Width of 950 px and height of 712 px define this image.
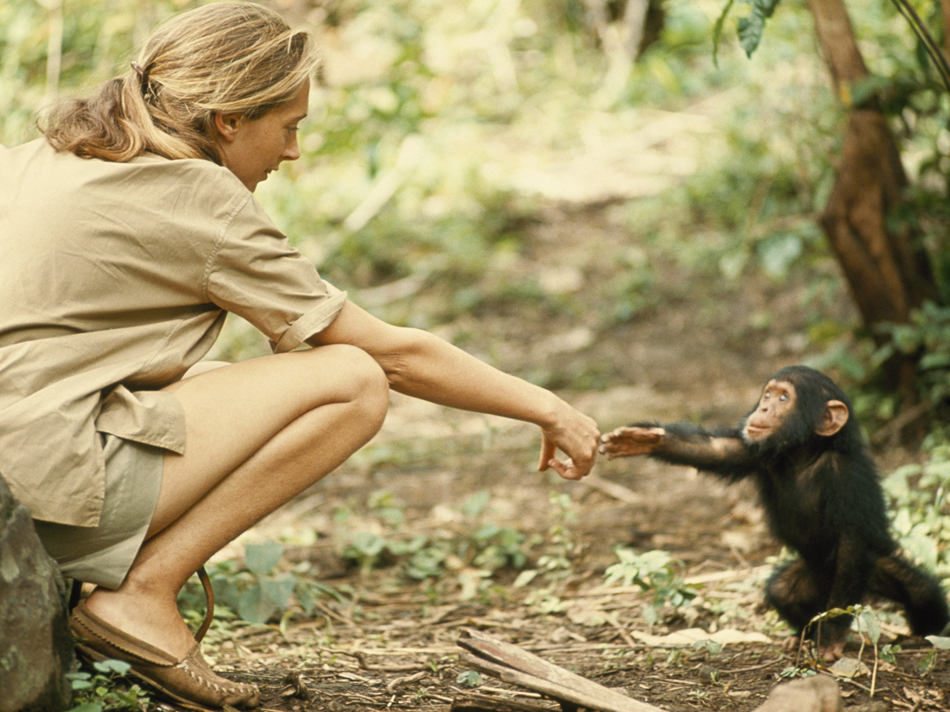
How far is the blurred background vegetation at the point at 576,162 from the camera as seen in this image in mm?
4941

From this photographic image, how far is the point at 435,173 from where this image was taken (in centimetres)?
889

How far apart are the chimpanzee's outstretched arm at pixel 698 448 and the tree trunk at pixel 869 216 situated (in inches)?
77.2

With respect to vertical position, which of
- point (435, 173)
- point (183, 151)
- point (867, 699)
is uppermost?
point (183, 151)

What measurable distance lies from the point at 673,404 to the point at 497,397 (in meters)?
3.07

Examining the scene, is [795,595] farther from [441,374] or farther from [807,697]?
[441,374]

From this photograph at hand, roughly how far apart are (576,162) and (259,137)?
7529 millimetres

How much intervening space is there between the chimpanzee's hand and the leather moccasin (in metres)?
1.28

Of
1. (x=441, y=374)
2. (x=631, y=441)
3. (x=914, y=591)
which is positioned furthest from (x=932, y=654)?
(x=441, y=374)

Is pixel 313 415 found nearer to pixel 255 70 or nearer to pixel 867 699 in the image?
pixel 255 70

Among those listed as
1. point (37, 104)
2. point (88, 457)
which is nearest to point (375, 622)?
point (88, 457)

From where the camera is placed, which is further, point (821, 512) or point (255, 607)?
point (255, 607)

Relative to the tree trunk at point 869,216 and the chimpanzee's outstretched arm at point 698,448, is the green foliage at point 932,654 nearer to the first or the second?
the chimpanzee's outstretched arm at point 698,448

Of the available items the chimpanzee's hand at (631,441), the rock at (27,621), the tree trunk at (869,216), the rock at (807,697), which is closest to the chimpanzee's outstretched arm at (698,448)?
the chimpanzee's hand at (631,441)

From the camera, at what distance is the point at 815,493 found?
2.96 metres
